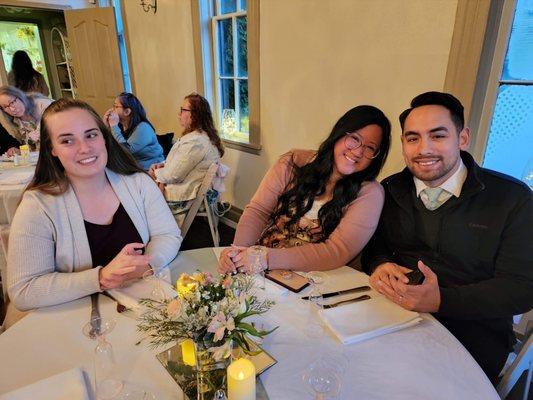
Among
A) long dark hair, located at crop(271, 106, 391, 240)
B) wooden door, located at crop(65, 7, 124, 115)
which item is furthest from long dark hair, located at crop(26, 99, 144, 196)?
wooden door, located at crop(65, 7, 124, 115)

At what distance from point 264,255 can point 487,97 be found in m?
1.51

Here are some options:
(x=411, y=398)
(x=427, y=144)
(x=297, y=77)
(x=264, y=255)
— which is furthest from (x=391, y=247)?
Result: (x=297, y=77)

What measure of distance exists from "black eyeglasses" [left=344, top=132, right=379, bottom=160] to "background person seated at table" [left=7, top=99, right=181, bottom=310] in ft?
2.71

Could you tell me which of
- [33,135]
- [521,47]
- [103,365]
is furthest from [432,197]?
[33,135]

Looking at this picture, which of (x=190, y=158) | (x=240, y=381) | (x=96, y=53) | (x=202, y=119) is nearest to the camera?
(x=240, y=381)

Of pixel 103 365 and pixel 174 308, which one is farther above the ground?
pixel 174 308

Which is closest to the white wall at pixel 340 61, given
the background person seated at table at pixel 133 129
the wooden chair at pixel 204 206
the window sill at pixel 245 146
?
the window sill at pixel 245 146

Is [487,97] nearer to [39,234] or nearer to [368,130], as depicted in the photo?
[368,130]

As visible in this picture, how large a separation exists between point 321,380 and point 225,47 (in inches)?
140

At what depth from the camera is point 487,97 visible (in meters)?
1.83

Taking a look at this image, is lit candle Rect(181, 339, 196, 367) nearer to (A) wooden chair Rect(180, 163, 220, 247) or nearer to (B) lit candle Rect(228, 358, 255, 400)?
(B) lit candle Rect(228, 358, 255, 400)

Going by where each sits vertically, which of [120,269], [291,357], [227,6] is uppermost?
[227,6]

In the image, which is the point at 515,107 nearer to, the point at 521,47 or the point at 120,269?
the point at 521,47

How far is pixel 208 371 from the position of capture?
0.72 meters
